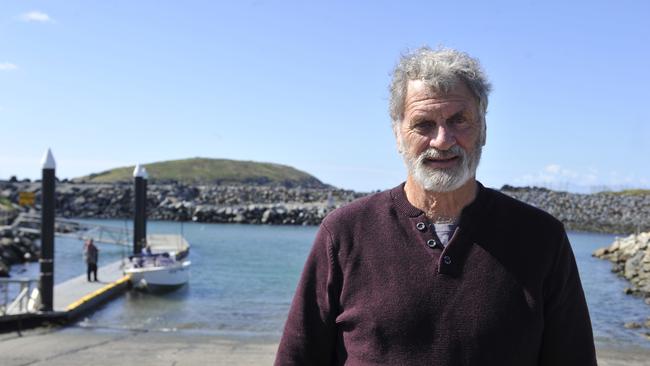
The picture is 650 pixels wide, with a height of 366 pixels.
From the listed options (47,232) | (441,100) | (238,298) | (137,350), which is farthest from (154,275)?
(441,100)

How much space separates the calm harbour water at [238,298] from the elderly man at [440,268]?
10134 mm

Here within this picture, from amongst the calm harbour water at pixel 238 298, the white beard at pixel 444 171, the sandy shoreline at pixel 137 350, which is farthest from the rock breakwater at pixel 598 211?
the white beard at pixel 444 171

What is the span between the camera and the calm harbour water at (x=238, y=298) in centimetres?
1437

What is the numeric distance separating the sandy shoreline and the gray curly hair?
7.37m

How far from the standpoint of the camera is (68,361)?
360 inches

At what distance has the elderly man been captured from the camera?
211 cm

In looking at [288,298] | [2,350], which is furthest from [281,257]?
[2,350]

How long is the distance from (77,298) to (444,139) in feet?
48.6

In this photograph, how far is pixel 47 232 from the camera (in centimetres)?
1315

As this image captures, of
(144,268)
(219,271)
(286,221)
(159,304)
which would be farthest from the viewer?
(286,221)

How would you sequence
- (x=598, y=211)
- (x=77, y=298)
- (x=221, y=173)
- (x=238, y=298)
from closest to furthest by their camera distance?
(x=77, y=298) → (x=238, y=298) → (x=598, y=211) → (x=221, y=173)

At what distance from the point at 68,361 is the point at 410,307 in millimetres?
8143

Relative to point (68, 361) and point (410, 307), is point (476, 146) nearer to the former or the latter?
point (410, 307)

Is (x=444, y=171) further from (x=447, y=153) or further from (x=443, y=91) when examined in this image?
(x=443, y=91)
